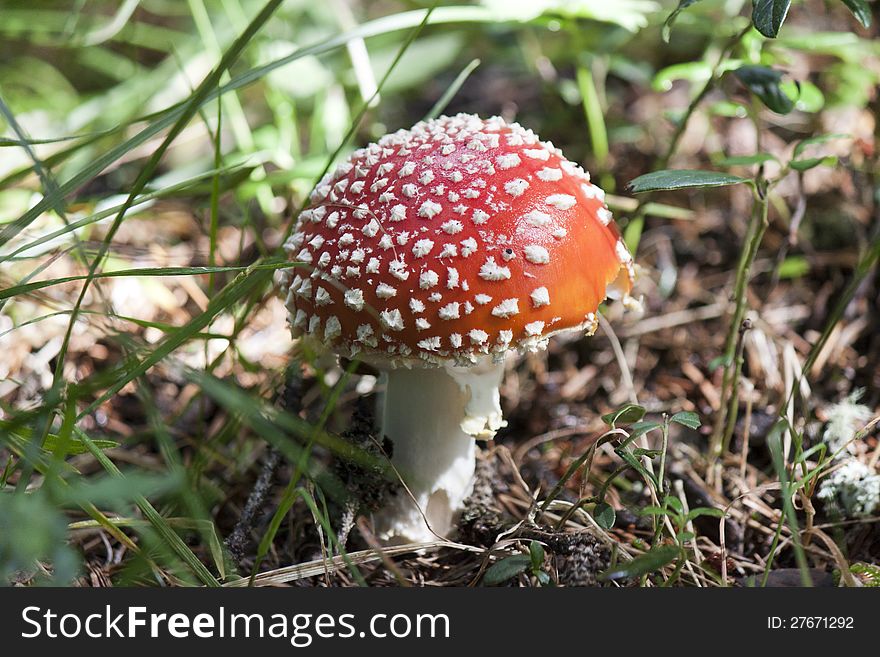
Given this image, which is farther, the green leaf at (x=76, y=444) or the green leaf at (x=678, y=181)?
the green leaf at (x=678, y=181)

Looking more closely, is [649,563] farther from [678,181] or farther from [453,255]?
[678,181]

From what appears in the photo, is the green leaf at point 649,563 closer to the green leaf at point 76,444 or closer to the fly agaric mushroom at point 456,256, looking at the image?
the fly agaric mushroom at point 456,256

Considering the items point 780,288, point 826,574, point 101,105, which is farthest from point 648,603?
point 101,105

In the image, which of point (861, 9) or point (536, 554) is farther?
point (861, 9)

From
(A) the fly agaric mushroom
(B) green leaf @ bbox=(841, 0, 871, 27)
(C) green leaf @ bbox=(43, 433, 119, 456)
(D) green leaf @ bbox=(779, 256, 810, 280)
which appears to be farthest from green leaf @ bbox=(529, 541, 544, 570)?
(D) green leaf @ bbox=(779, 256, 810, 280)

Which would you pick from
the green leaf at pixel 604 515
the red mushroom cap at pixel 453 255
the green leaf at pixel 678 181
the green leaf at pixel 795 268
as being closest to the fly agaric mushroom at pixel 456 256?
the red mushroom cap at pixel 453 255

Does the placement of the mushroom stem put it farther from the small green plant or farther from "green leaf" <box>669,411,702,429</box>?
"green leaf" <box>669,411,702,429</box>

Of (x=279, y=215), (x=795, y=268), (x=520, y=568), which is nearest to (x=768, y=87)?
(x=795, y=268)

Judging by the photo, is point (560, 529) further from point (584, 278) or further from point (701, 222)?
point (701, 222)

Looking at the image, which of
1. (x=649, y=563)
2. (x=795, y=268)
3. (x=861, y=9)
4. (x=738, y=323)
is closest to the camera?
(x=649, y=563)
